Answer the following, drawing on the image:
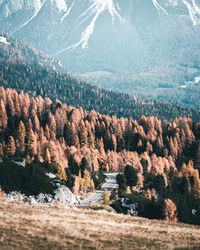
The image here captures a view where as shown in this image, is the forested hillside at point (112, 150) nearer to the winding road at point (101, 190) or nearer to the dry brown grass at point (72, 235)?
the winding road at point (101, 190)

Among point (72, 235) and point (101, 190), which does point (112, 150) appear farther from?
point (72, 235)

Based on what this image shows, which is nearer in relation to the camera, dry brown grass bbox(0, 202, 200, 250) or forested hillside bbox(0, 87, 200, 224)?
dry brown grass bbox(0, 202, 200, 250)

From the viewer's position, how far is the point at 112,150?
14600 cm

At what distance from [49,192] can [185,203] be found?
40762mm

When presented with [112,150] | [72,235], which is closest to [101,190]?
[112,150]

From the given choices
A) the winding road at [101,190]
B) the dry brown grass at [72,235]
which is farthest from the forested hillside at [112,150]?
the dry brown grass at [72,235]

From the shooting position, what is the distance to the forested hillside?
8938 cm

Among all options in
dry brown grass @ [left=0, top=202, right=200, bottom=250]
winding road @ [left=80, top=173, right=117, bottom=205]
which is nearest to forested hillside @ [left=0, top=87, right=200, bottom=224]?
winding road @ [left=80, top=173, right=117, bottom=205]

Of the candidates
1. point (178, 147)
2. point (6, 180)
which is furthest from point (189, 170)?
point (6, 180)

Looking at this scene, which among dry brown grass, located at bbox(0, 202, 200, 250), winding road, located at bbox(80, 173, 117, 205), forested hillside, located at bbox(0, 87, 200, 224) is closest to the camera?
dry brown grass, located at bbox(0, 202, 200, 250)

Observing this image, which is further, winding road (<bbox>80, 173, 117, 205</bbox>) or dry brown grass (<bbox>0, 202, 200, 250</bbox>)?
winding road (<bbox>80, 173, 117, 205</bbox>)

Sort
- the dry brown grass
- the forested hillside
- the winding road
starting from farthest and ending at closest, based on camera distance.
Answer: the forested hillside → the winding road → the dry brown grass

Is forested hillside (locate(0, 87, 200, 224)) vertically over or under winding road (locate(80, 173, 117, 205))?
over

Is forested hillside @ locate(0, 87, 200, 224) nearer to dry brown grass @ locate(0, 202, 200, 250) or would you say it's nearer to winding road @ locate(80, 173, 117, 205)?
winding road @ locate(80, 173, 117, 205)
